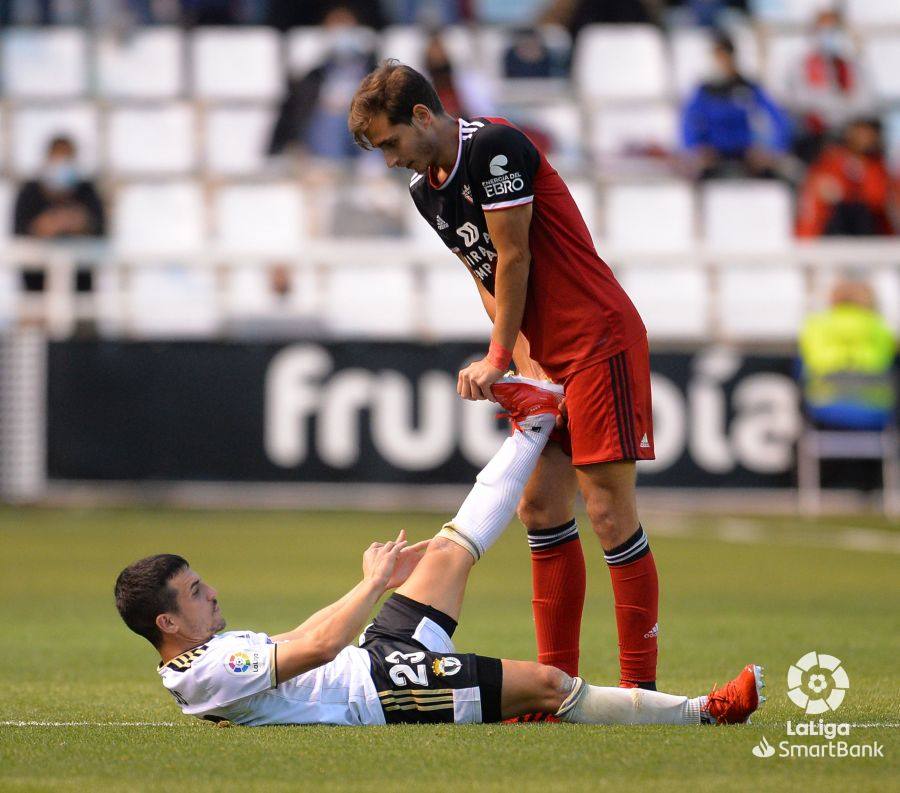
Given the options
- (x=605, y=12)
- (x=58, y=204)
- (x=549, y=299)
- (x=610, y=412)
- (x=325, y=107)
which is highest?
(x=605, y=12)

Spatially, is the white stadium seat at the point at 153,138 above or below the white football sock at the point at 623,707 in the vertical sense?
above

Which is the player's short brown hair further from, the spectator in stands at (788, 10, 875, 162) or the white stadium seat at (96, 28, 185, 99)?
the white stadium seat at (96, 28, 185, 99)

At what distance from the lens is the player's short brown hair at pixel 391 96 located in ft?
15.2

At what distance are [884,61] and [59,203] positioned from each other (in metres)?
9.63

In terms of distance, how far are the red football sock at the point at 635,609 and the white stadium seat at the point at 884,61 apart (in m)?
14.4

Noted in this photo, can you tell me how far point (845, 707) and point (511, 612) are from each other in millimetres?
3265

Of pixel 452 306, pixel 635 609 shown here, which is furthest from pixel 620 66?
pixel 635 609

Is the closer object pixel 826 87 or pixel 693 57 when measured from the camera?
pixel 826 87

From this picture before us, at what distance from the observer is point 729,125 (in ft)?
50.4

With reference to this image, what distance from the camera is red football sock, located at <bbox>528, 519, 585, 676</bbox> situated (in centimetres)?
509

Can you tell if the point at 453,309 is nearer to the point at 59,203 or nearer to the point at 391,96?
the point at 59,203

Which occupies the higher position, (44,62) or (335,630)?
(44,62)

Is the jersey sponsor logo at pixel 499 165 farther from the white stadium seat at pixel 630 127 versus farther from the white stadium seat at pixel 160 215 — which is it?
the white stadium seat at pixel 630 127

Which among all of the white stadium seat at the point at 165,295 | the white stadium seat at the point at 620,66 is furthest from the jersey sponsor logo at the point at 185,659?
the white stadium seat at the point at 620,66
